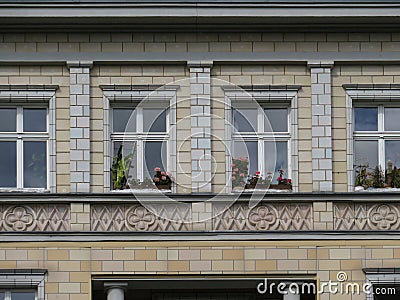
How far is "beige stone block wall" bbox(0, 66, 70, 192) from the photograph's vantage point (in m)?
27.3

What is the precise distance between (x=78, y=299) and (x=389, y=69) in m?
6.64

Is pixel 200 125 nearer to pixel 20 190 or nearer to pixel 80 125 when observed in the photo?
pixel 80 125

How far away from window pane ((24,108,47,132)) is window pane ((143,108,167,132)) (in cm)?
173

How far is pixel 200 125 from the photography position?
2738 centimetres

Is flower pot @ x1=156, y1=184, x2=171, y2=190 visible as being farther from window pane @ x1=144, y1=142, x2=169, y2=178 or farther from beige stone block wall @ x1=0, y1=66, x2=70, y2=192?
beige stone block wall @ x1=0, y1=66, x2=70, y2=192

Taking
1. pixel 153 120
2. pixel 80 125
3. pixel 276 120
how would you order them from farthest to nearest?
pixel 276 120, pixel 153 120, pixel 80 125

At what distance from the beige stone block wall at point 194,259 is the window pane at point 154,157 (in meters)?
1.36

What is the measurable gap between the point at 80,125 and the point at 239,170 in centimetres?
282

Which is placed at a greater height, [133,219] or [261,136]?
[261,136]

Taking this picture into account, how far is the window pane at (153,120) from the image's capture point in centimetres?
2755

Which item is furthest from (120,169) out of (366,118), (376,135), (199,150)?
(376,135)

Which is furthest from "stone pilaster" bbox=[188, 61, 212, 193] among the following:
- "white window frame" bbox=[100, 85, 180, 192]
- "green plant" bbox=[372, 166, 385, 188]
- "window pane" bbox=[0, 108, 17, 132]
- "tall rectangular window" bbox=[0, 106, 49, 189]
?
"window pane" bbox=[0, 108, 17, 132]

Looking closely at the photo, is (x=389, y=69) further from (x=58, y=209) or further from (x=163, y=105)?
(x=58, y=209)

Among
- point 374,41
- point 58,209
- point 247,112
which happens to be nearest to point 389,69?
point 374,41
